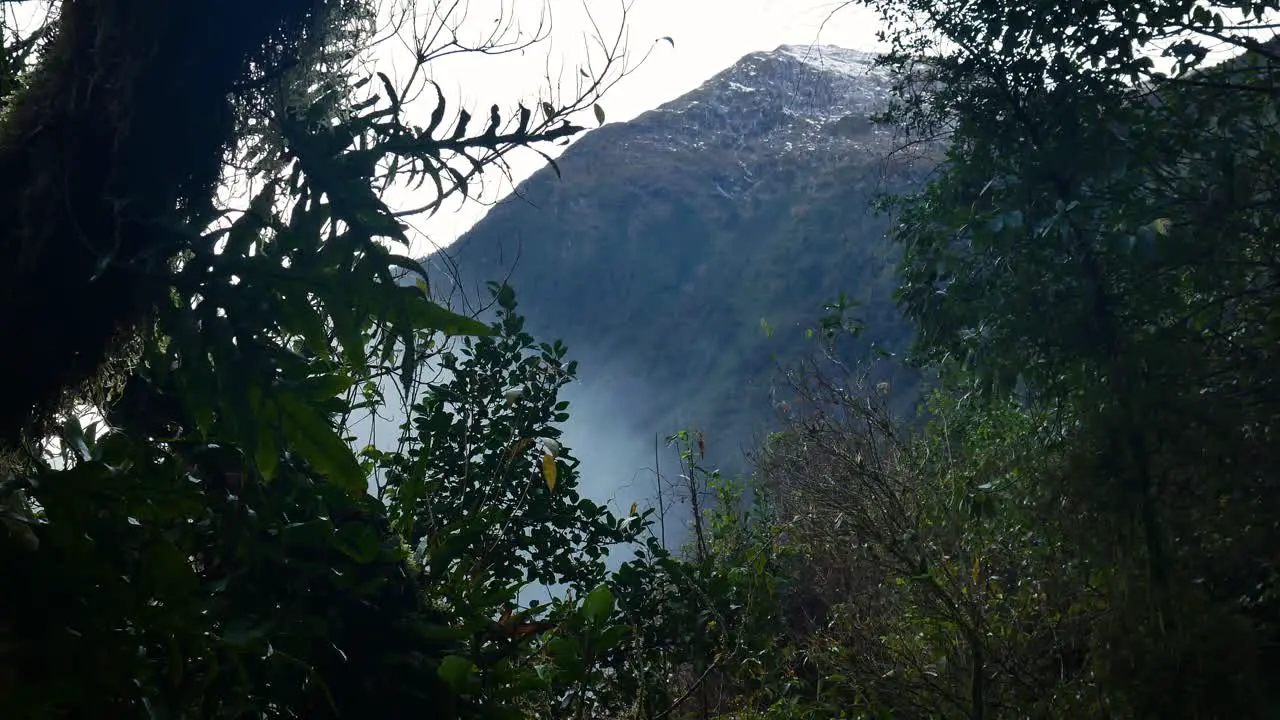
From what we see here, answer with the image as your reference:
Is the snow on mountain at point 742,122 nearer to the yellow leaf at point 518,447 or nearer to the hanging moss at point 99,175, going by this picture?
the yellow leaf at point 518,447

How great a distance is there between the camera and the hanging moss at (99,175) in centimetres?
148

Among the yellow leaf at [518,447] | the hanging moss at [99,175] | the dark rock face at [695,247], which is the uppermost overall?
the dark rock face at [695,247]

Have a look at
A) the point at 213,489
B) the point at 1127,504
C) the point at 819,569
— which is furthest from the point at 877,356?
the point at 213,489

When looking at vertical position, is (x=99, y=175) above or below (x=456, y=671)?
above

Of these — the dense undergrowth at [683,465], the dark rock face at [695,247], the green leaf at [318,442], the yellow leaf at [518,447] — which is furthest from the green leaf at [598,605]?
the dark rock face at [695,247]

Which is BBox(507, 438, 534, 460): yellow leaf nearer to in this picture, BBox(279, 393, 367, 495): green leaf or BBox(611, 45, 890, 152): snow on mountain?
BBox(279, 393, 367, 495): green leaf

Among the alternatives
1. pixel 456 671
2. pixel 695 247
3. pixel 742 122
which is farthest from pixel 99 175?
pixel 695 247

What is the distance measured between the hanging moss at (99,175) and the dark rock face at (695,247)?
42591mm

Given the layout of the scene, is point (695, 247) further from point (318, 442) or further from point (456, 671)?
point (318, 442)

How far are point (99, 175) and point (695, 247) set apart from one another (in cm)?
6045

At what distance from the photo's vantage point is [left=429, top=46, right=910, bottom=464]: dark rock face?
49.2m

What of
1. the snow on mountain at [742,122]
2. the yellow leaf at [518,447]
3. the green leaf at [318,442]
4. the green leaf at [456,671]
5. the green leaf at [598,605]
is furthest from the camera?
the snow on mountain at [742,122]

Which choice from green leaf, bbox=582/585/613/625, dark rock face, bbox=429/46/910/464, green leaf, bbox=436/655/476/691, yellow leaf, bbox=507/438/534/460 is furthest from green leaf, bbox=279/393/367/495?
dark rock face, bbox=429/46/910/464

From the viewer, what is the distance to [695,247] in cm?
6147
